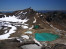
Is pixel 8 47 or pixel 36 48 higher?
pixel 8 47

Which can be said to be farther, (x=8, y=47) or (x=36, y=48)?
(x=36, y=48)

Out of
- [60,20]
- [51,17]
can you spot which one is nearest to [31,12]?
[51,17]

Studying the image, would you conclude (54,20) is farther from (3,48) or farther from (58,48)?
(3,48)

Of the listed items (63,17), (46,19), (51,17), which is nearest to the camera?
(46,19)

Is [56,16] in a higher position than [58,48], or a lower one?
higher

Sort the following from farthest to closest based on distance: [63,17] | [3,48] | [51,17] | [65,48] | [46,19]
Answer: [63,17] → [51,17] → [46,19] → [65,48] → [3,48]

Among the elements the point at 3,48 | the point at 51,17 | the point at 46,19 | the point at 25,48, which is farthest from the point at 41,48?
the point at 51,17

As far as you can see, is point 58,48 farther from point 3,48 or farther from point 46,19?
point 46,19

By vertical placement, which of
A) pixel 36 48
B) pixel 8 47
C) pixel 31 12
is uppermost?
pixel 31 12

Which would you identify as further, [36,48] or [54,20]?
[54,20]
